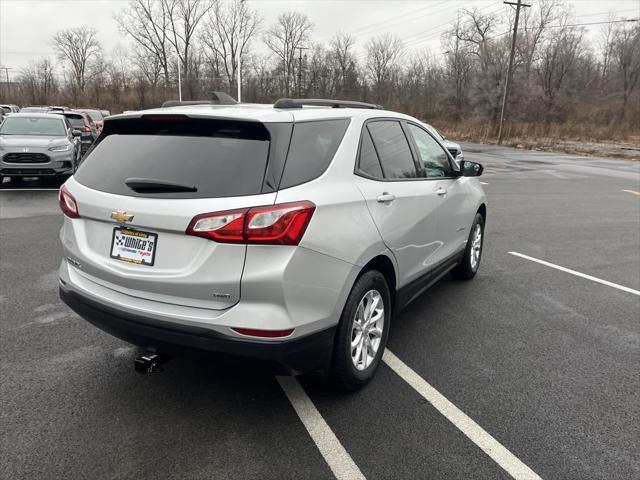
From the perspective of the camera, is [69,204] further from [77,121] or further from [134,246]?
[77,121]

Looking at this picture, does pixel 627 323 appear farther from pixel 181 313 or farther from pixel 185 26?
pixel 185 26

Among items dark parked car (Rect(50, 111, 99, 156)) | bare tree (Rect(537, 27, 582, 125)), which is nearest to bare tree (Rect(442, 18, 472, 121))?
bare tree (Rect(537, 27, 582, 125))

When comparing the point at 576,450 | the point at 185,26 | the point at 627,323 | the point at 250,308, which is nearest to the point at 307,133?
the point at 250,308

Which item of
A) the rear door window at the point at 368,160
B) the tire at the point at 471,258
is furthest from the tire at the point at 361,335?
the tire at the point at 471,258

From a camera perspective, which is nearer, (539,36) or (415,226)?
(415,226)

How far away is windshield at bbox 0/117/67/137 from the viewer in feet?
42.3

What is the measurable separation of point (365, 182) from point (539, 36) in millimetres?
69605

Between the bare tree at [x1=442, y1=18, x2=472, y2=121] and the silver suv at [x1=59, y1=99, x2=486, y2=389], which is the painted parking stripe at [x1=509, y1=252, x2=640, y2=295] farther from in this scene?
the bare tree at [x1=442, y1=18, x2=472, y2=121]

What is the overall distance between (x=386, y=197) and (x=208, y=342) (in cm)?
152

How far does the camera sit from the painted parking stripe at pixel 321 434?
101 inches

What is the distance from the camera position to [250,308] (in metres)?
2.55

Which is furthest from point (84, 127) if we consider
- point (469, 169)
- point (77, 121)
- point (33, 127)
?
point (469, 169)

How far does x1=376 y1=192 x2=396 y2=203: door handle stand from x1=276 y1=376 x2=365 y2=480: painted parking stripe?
1.35m

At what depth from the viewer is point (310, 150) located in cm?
287
